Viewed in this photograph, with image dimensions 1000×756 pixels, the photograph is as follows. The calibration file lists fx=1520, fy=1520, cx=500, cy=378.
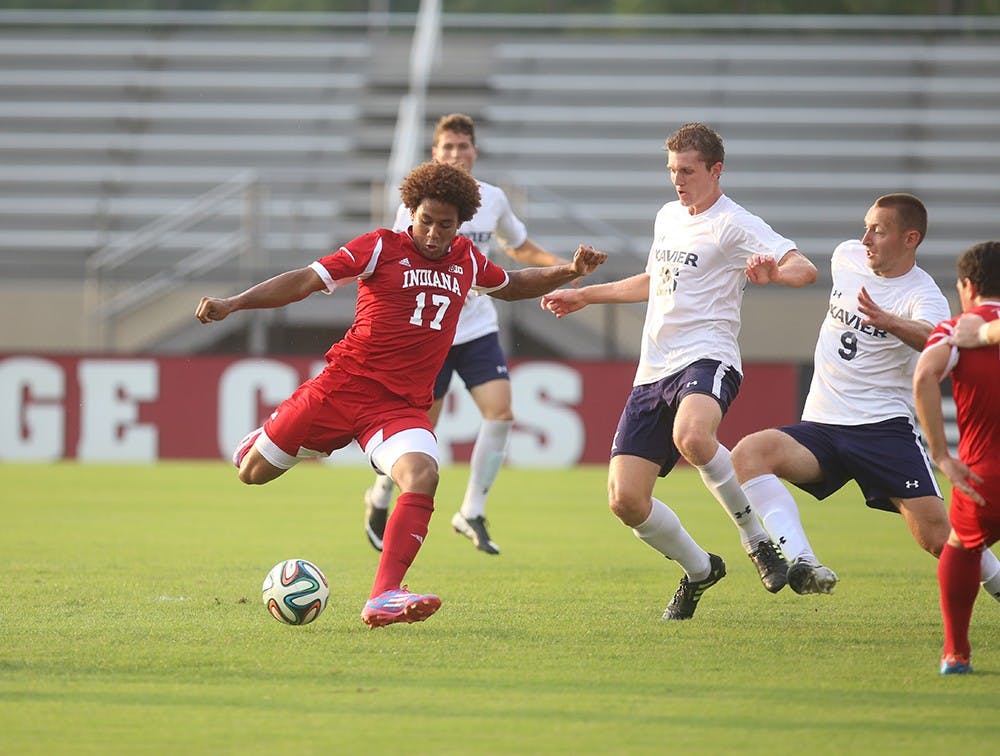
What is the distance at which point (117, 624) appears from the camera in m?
6.14

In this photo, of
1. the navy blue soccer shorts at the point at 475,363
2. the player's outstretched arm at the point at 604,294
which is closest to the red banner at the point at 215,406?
the navy blue soccer shorts at the point at 475,363

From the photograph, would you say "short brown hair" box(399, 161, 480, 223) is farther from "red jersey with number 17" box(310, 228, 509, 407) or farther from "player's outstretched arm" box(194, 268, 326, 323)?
"player's outstretched arm" box(194, 268, 326, 323)

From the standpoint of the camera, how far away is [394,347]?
6438mm

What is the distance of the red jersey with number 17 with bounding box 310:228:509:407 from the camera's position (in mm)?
6383

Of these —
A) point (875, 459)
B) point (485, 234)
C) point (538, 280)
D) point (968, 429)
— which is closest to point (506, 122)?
point (485, 234)

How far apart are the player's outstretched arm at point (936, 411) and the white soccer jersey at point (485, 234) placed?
4.54 meters

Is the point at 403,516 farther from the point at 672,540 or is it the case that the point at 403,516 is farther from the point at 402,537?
the point at 672,540

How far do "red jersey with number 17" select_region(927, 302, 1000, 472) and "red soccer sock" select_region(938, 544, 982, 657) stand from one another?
303 mm

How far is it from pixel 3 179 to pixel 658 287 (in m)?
18.3

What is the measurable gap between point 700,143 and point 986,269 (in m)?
1.79

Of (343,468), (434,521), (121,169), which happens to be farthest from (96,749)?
(121,169)

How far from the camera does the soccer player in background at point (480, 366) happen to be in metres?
9.09

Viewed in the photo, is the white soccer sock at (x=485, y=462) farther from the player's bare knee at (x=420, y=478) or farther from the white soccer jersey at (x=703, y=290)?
the player's bare knee at (x=420, y=478)

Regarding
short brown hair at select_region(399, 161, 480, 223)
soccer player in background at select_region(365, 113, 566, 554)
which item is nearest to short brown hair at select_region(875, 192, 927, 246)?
short brown hair at select_region(399, 161, 480, 223)
